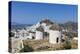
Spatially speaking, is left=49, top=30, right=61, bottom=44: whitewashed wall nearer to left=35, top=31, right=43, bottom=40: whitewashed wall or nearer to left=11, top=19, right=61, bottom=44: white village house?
left=11, top=19, right=61, bottom=44: white village house

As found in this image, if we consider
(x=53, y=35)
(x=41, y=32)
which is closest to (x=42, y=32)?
(x=41, y=32)

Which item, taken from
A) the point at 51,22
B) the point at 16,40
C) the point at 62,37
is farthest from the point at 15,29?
the point at 62,37

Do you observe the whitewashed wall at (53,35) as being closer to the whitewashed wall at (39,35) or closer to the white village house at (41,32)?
the white village house at (41,32)

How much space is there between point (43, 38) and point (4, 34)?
0.40 m

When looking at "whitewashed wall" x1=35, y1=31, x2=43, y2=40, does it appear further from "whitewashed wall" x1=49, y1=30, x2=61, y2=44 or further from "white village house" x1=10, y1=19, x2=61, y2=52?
"whitewashed wall" x1=49, y1=30, x2=61, y2=44

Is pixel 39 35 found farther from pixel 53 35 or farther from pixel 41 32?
pixel 53 35

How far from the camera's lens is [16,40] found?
1.73 meters

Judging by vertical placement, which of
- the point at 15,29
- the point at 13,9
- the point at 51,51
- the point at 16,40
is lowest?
the point at 51,51

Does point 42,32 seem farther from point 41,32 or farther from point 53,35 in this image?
point 53,35

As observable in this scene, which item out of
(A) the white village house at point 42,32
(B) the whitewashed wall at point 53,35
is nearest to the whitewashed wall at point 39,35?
(A) the white village house at point 42,32

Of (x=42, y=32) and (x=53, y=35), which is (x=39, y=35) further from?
(x=53, y=35)

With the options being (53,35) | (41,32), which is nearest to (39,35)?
(41,32)

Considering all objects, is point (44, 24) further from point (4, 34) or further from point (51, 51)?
point (4, 34)

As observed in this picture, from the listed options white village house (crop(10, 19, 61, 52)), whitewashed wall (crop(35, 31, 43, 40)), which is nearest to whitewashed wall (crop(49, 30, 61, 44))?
white village house (crop(10, 19, 61, 52))
